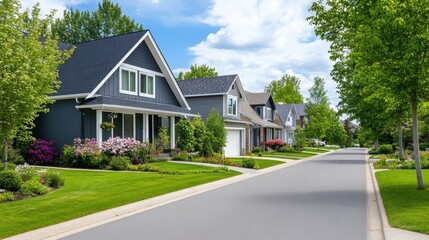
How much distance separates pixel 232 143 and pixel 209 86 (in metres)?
5.83

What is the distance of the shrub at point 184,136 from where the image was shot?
27.0 m

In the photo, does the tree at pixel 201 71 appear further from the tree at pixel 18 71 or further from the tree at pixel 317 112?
the tree at pixel 18 71

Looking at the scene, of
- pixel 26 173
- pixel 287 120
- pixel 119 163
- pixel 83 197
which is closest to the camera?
pixel 83 197

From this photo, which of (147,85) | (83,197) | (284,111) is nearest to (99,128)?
(147,85)

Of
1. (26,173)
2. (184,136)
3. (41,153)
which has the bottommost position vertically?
(26,173)

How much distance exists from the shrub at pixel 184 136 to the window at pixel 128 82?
428 centimetres

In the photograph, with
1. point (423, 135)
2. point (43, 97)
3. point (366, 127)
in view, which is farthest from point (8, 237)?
point (423, 135)

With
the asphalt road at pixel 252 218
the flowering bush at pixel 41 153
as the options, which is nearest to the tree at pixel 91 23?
the flowering bush at pixel 41 153

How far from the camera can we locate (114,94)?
74.7ft

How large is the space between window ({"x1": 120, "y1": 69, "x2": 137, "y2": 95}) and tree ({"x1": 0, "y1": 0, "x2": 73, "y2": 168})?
32.9ft

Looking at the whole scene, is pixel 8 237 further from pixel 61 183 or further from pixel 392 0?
pixel 392 0

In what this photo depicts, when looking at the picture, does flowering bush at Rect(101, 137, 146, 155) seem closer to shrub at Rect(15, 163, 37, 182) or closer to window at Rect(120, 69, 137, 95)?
window at Rect(120, 69, 137, 95)

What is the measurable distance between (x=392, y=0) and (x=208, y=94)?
26775 millimetres

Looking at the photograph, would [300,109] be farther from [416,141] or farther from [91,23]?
[416,141]
